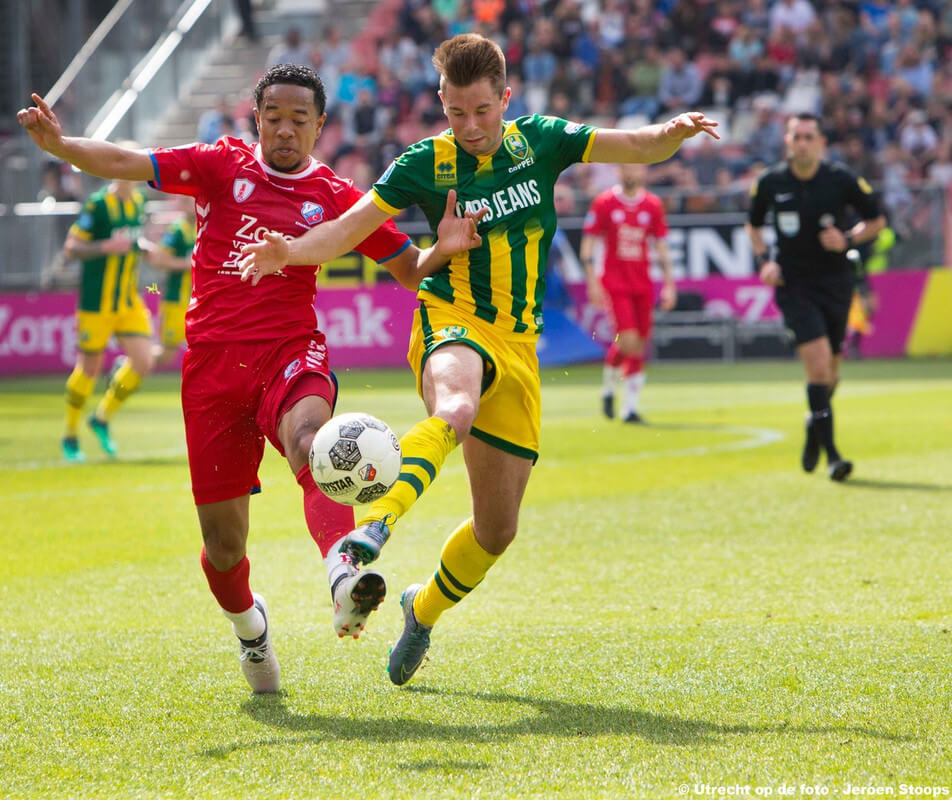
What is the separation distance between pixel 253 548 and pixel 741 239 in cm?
1517

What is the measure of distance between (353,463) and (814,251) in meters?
6.74

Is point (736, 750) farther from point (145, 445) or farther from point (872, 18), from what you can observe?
point (872, 18)

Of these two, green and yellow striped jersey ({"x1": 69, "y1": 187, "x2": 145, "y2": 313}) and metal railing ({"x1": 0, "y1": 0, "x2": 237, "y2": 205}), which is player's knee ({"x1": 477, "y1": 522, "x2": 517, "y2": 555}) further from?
metal railing ({"x1": 0, "y1": 0, "x2": 237, "y2": 205})

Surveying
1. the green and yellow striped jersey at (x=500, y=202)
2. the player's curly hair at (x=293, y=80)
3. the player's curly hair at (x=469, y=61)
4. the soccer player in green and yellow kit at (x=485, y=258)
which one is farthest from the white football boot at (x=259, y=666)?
the player's curly hair at (x=469, y=61)

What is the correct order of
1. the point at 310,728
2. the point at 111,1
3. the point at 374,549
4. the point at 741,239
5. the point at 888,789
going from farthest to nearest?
the point at 111,1 < the point at 741,239 < the point at 310,728 < the point at 374,549 < the point at 888,789

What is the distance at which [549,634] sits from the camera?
550cm

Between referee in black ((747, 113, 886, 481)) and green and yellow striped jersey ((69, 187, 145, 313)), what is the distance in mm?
5507

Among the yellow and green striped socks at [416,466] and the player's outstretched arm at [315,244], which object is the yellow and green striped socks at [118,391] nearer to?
the player's outstretched arm at [315,244]


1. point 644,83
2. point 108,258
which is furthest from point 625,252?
point 644,83

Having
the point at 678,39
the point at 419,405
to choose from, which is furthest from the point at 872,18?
the point at 419,405

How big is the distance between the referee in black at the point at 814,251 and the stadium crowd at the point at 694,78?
474 inches

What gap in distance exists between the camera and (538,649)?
5.24m

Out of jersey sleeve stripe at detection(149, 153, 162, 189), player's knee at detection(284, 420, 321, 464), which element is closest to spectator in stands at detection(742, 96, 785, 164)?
jersey sleeve stripe at detection(149, 153, 162, 189)

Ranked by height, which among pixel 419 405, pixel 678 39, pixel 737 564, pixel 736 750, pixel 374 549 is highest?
pixel 678 39
